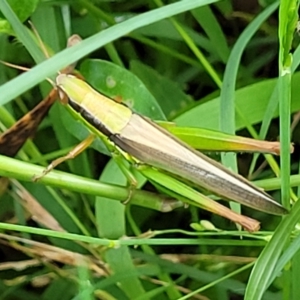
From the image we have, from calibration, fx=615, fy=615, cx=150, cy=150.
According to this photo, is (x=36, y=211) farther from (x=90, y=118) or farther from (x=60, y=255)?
(x=90, y=118)

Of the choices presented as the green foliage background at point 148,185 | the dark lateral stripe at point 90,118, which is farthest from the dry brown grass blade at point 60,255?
the dark lateral stripe at point 90,118

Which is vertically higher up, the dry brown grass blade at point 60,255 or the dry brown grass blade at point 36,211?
the dry brown grass blade at point 36,211

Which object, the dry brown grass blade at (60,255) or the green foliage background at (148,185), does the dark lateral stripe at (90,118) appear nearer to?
the green foliage background at (148,185)

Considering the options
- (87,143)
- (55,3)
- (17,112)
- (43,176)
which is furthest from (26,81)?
(17,112)

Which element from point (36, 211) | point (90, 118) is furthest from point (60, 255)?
point (90, 118)

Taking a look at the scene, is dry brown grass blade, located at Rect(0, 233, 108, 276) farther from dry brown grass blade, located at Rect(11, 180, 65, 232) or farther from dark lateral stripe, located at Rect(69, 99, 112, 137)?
dark lateral stripe, located at Rect(69, 99, 112, 137)

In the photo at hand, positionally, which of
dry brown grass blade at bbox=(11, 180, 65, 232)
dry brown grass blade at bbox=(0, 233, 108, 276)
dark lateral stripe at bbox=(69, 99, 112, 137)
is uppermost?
dark lateral stripe at bbox=(69, 99, 112, 137)

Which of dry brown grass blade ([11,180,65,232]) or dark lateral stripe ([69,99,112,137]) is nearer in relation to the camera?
dark lateral stripe ([69,99,112,137])

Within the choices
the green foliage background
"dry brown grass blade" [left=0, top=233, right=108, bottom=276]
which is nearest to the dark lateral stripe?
the green foliage background

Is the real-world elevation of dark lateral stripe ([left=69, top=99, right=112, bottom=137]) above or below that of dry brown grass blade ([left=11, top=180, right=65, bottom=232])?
above
